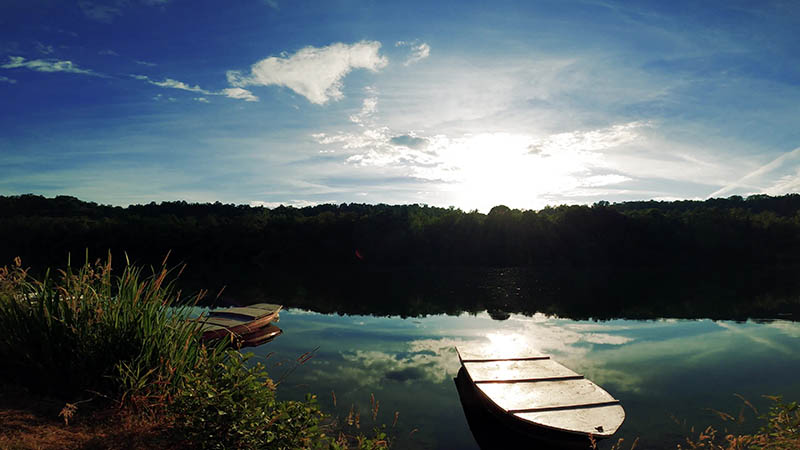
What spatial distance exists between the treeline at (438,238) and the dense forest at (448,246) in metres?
0.16

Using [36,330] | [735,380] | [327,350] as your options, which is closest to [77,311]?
[36,330]

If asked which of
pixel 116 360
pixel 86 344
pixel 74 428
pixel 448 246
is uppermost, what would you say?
pixel 448 246

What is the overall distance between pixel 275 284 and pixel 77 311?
31684 millimetres

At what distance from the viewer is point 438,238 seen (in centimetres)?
5741

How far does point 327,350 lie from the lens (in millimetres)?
14375

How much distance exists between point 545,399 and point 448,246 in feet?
161

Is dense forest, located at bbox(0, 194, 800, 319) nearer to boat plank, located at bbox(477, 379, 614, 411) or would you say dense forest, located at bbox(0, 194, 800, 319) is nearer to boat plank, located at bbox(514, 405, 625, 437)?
boat plank, located at bbox(477, 379, 614, 411)

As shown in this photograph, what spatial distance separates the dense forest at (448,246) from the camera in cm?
3981

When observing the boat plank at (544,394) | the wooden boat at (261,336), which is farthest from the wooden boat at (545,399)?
the wooden boat at (261,336)

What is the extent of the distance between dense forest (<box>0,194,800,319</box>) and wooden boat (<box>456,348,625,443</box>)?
23.6m

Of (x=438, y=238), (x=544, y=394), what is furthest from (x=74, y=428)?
(x=438, y=238)

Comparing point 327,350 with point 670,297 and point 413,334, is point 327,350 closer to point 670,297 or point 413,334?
point 413,334

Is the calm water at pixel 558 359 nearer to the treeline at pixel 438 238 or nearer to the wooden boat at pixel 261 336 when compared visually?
the wooden boat at pixel 261 336

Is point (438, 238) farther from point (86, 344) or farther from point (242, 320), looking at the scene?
point (86, 344)
